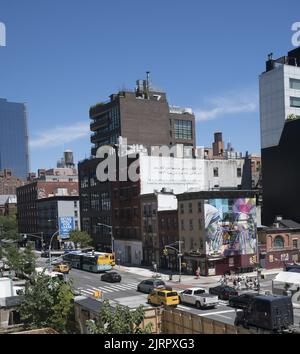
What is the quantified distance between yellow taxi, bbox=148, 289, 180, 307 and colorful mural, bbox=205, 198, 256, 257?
21.9 metres

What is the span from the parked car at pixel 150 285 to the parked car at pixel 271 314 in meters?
19.0

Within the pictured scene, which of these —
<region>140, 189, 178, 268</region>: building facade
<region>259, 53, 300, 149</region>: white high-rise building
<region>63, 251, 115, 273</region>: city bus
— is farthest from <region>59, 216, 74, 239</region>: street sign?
<region>259, 53, 300, 149</region>: white high-rise building

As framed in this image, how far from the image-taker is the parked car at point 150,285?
51331mm

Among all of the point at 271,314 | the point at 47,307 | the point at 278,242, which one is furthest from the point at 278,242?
the point at 47,307

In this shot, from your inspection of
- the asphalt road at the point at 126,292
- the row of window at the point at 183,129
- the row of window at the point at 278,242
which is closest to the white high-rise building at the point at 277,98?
the row of window at the point at 278,242

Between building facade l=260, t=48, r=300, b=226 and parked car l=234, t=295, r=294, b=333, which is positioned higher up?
building facade l=260, t=48, r=300, b=226

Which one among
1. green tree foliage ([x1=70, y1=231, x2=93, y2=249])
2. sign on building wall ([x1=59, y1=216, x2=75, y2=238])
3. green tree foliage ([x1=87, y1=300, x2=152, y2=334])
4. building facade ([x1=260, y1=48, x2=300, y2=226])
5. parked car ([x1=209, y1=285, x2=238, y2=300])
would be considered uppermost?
building facade ([x1=260, y1=48, x2=300, y2=226])

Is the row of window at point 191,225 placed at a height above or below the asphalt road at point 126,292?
above

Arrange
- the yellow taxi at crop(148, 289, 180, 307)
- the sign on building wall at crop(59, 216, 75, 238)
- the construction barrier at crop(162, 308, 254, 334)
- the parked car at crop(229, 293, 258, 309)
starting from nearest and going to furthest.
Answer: the construction barrier at crop(162, 308, 254, 334) < the parked car at crop(229, 293, 258, 309) < the yellow taxi at crop(148, 289, 180, 307) < the sign on building wall at crop(59, 216, 75, 238)

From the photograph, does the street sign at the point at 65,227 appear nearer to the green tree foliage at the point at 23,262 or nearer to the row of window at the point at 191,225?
the green tree foliage at the point at 23,262

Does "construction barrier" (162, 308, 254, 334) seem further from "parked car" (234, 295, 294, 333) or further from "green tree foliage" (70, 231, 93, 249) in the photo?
"green tree foliage" (70, 231, 93, 249)

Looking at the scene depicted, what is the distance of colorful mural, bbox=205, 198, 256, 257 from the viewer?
66.4 meters

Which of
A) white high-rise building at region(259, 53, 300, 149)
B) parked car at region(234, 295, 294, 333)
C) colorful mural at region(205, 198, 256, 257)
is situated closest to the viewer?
parked car at region(234, 295, 294, 333)

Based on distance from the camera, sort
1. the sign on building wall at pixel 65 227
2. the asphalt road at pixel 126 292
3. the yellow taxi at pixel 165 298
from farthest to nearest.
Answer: the sign on building wall at pixel 65 227
the yellow taxi at pixel 165 298
the asphalt road at pixel 126 292
